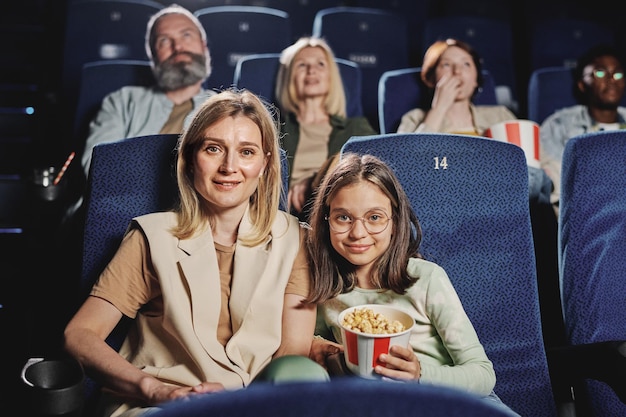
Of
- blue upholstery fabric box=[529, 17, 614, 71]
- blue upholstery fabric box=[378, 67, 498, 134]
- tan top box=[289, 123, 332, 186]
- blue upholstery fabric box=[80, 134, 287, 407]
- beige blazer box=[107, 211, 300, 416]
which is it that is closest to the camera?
beige blazer box=[107, 211, 300, 416]

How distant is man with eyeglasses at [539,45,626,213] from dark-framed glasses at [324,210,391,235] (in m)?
1.54

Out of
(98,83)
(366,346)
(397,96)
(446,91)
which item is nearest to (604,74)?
(446,91)

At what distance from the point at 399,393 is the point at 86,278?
38.0 inches

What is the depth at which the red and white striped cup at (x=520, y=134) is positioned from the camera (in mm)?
1862

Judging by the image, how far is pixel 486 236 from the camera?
51.1 inches

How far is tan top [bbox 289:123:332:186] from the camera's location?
220 cm

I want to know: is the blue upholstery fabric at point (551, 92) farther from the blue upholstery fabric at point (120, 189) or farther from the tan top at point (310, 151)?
the blue upholstery fabric at point (120, 189)

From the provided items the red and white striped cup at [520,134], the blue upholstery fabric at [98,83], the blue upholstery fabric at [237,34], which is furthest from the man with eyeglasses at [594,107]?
the blue upholstery fabric at [98,83]

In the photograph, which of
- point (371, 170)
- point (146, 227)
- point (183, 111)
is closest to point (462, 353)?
point (371, 170)

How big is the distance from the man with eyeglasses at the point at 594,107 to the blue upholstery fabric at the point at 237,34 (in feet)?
3.57

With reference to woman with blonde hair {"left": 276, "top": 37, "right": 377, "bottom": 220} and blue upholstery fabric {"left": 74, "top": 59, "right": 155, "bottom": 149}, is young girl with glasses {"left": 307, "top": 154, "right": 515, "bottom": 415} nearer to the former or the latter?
woman with blonde hair {"left": 276, "top": 37, "right": 377, "bottom": 220}

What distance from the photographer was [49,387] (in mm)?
848

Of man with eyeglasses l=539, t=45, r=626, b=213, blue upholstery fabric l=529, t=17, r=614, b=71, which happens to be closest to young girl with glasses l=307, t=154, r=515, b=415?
man with eyeglasses l=539, t=45, r=626, b=213

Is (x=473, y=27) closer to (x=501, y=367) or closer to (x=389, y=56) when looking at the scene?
(x=389, y=56)
